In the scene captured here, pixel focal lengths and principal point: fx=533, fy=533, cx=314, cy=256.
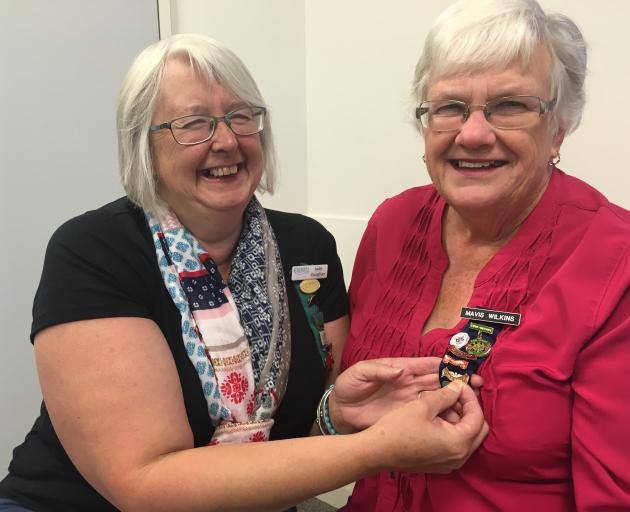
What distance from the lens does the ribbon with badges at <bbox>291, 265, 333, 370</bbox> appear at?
1425 mm

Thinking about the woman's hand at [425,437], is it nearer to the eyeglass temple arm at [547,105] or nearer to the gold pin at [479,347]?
the gold pin at [479,347]

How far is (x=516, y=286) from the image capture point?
43.4 inches

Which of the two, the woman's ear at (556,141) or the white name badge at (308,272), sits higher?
the woman's ear at (556,141)

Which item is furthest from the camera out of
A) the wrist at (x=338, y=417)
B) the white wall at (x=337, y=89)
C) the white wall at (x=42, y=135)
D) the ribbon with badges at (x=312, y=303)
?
the white wall at (x=337, y=89)

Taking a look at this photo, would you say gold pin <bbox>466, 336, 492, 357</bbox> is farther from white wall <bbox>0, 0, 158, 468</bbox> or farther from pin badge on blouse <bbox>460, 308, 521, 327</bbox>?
white wall <bbox>0, 0, 158, 468</bbox>

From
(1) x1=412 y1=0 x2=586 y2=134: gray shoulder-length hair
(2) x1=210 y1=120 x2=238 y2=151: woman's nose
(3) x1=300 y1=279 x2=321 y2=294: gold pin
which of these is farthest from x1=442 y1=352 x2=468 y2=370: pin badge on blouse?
(2) x1=210 y1=120 x2=238 y2=151: woman's nose

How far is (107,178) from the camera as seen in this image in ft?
7.41

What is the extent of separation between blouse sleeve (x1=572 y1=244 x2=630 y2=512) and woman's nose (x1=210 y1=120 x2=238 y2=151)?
0.83 m

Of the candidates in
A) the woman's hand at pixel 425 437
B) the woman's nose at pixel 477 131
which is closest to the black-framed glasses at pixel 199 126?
the woman's nose at pixel 477 131

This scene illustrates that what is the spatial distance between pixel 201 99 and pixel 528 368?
0.88 m

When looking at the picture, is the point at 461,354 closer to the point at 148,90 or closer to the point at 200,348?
the point at 200,348

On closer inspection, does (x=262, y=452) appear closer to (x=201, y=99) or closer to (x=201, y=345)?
(x=201, y=345)

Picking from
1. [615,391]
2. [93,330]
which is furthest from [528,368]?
[93,330]

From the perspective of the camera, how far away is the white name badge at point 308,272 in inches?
56.2
